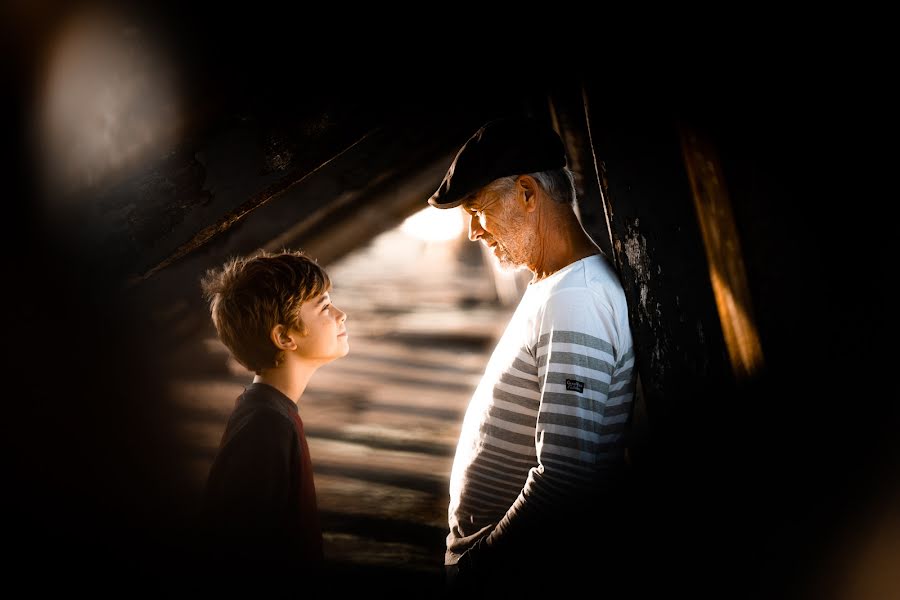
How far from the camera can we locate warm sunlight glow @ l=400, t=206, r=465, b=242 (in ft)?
11.3

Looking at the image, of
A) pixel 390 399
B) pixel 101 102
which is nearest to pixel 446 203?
pixel 101 102

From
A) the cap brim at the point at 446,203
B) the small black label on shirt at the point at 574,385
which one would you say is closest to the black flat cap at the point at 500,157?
the cap brim at the point at 446,203

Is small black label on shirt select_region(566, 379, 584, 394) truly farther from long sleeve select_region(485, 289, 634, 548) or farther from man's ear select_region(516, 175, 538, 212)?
man's ear select_region(516, 175, 538, 212)

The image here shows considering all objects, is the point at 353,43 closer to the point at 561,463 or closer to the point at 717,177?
the point at 717,177

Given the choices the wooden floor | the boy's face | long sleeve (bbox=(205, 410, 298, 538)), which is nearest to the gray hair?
the boy's face

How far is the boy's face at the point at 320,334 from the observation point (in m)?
1.64

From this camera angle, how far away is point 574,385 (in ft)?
3.70

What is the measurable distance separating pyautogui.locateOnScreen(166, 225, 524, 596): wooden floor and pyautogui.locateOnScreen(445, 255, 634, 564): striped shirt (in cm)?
173

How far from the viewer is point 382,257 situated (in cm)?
354

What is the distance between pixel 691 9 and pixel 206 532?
1624 mm

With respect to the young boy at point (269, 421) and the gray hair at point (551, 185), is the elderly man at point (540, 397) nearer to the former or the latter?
the gray hair at point (551, 185)

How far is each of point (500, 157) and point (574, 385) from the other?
611 mm

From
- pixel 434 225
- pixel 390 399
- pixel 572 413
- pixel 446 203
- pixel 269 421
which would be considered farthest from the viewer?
pixel 434 225

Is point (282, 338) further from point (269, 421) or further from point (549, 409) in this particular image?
point (549, 409)
